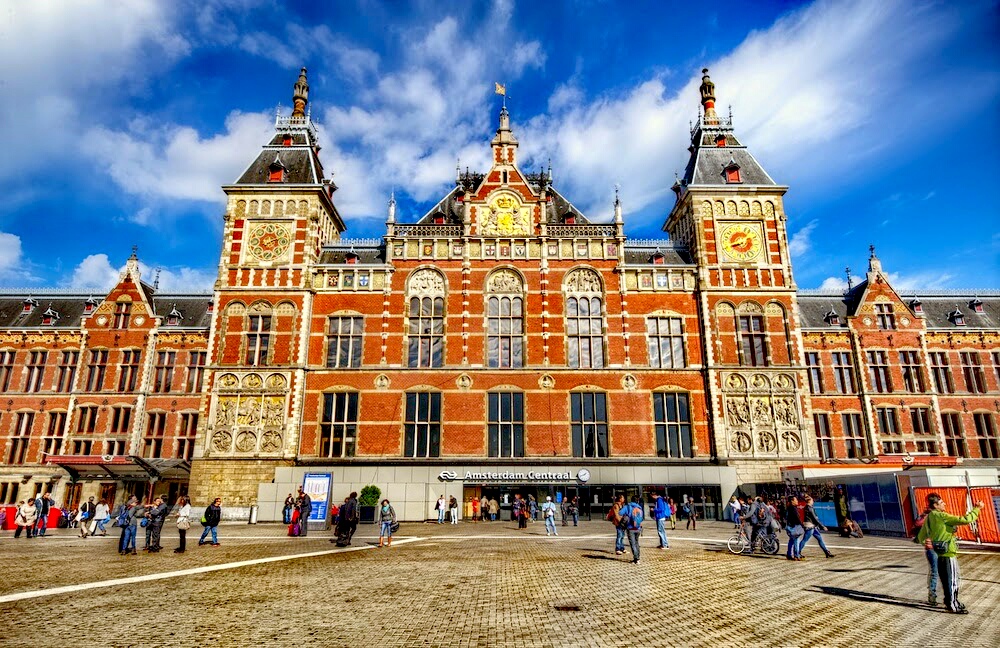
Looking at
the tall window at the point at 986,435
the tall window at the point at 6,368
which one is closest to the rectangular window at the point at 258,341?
the tall window at the point at 6,368

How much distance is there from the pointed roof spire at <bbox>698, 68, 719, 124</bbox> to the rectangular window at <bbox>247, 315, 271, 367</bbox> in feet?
110

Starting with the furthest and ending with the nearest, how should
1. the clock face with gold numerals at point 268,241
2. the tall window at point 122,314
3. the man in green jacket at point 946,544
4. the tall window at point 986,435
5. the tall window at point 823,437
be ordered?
the tall window at point 122,314 < the tall window at point 986,435 < the tall window at point 823,437 < the clock face with gold numerals at point 268,241 < the man in green jacket at point 946,544

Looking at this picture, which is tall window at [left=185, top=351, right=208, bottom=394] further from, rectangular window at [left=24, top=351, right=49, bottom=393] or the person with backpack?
the person with backpack

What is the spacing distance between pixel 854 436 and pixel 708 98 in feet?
85.1

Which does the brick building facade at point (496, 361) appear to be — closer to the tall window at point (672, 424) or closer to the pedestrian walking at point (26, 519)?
the tall window at point (672, 424)

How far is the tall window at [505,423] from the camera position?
3238 cm

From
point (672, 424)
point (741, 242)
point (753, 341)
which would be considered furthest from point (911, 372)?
point (672, 424)

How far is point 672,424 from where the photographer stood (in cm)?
3266

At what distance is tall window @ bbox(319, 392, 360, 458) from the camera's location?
3241cm

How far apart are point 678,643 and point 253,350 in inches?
1236

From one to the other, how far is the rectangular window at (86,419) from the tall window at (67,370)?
205 cm

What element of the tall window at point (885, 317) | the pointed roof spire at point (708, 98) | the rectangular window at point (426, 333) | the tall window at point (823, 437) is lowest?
the tall window at point (823, 437)

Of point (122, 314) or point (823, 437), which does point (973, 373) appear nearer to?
point (823, 437)

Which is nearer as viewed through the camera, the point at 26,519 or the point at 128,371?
the point at 26,519
